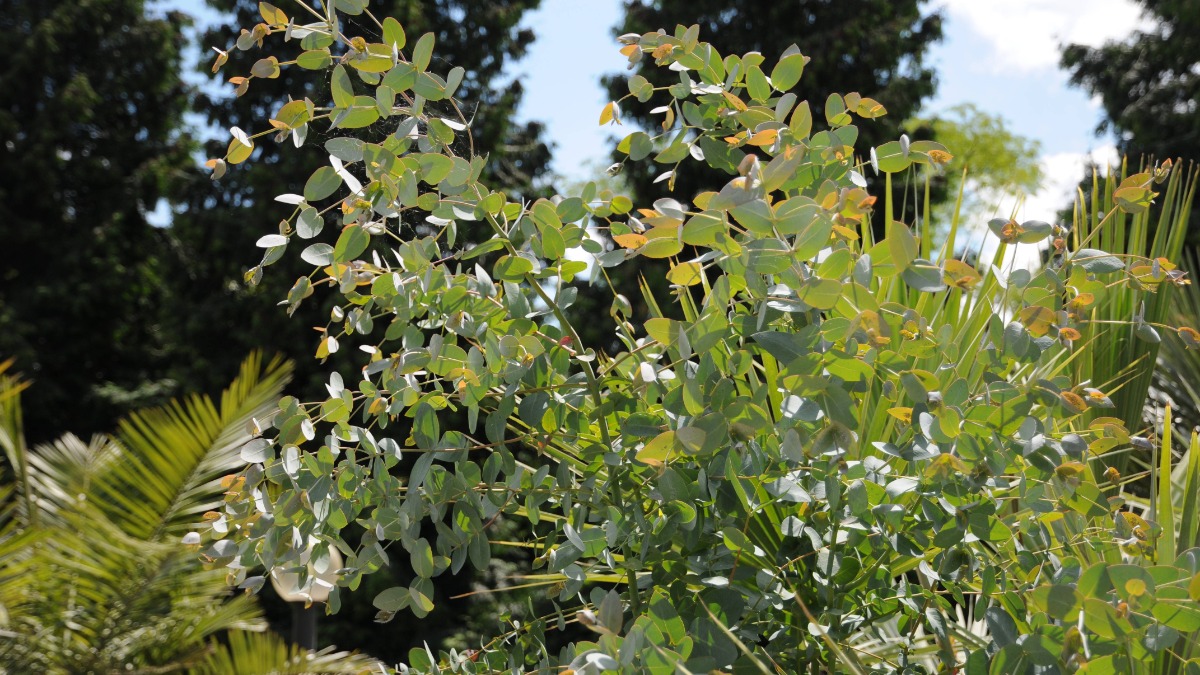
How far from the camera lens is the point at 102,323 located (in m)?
13.2

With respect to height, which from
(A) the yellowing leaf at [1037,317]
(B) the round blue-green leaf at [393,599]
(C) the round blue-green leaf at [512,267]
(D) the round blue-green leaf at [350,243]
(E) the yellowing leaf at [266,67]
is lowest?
(B) the round blue-green leaf at [393,599]

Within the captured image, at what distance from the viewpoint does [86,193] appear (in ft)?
45.1

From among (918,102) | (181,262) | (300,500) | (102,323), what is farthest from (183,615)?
(102,323)

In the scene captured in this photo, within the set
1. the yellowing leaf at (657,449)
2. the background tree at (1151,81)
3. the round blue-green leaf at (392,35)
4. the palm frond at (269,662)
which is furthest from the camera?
the background tree at (1151,81)

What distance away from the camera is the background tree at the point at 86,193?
1256 cm

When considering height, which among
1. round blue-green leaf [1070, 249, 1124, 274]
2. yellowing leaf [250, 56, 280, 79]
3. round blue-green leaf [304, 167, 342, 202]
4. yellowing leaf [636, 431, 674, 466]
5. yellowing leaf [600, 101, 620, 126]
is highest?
yellowing leaf [250, 56, 280, 79]

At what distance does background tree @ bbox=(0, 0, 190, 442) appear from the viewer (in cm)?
1256

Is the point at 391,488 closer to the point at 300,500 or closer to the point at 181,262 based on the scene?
the point at 300,500

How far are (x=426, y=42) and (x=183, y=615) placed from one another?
13.4 feet

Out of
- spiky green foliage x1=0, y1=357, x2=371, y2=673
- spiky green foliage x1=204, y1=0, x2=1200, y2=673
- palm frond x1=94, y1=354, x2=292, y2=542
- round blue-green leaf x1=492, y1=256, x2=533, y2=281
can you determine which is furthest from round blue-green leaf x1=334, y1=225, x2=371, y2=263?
palm frond x1=94, y1=354, x2=292, y2=542

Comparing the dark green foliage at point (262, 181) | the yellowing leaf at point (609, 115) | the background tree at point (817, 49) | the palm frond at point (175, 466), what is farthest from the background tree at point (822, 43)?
the yellowing leaf at point (609, 115)

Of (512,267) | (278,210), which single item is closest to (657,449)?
(512,267)

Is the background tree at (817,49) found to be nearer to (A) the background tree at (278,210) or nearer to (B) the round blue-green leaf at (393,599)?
(A) the background tree at (278,210)

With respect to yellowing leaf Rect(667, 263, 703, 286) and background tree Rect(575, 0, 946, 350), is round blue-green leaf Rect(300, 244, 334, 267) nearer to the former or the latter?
yellowing leaf Rect(667, 263, 703, 286)
